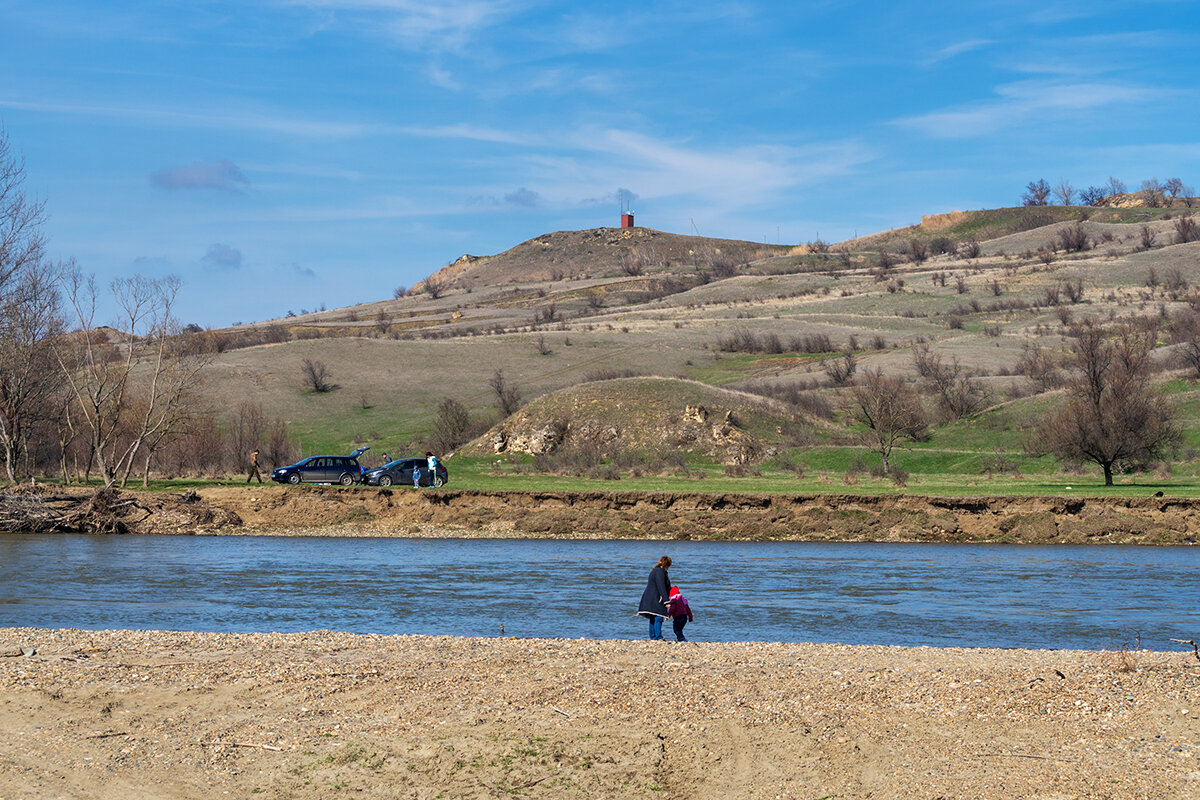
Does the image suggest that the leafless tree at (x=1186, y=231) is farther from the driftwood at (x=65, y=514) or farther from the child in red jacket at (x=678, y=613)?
the child in red jacket at (x=678, y=613)

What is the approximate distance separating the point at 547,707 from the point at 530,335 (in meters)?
103

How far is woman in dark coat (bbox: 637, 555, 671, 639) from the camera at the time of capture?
17.4 metres

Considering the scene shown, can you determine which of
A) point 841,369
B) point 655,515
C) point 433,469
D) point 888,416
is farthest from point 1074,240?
point 655,515

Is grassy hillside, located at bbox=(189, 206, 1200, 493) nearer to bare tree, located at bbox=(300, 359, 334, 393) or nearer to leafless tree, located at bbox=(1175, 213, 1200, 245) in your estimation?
bare tree, located at bbox=(300, 359, 334, 393)

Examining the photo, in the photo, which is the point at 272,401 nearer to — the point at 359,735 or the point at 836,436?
the point at 836,436

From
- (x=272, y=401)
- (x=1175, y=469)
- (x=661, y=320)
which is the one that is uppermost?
(x=661, y=320)

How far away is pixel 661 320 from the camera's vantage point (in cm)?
13212

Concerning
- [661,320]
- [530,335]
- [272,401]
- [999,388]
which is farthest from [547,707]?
[661,320]

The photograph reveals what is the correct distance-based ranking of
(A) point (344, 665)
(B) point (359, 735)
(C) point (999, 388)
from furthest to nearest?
1. (C) point (999, 388)
2. (A) point (344, 665)
3. (B) point (359, 735)

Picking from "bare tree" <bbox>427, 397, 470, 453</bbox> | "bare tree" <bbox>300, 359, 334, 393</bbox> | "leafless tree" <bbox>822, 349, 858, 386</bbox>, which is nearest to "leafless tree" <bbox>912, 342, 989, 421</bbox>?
"leafless tree" <bbox>822, 349, 858, 386</bbox>

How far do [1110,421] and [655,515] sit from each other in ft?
64.2

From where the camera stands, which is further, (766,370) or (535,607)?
(766,370)

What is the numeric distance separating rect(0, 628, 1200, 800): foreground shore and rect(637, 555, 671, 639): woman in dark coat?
351cm

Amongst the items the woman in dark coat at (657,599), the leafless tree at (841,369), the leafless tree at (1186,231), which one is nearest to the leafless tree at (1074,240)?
the leafless tree at (1186,231)
